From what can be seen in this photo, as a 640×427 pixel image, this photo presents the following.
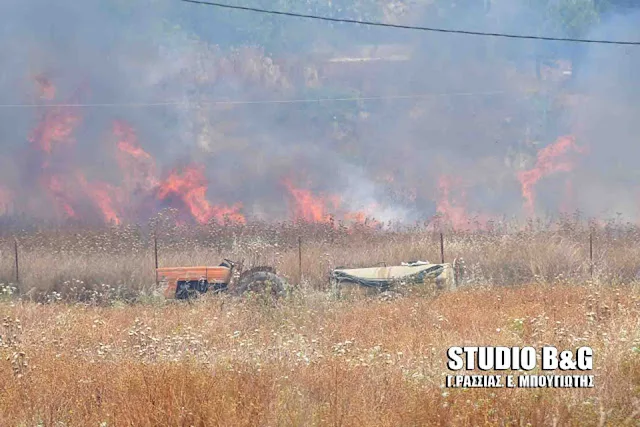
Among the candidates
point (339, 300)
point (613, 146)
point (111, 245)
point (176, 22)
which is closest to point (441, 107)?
point (613, 146)

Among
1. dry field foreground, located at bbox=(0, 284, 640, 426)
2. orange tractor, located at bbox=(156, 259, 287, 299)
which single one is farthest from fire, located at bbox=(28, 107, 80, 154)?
dry field foreground, located at bbox=(0, 284, 640, 426)

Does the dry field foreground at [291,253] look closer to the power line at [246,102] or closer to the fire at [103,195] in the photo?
the fire at [103,195]

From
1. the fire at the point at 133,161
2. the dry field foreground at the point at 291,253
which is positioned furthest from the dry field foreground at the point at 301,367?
the fire at the point at 133,161

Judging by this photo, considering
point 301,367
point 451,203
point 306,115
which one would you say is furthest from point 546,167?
point 301,367

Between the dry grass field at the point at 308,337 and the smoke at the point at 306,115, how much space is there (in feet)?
18.9

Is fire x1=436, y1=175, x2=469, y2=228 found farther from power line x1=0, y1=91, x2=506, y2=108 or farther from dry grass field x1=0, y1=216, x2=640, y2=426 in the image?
power line x1=0, y1=91, x2=506, y2=108

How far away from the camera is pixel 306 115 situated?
38.1 metres

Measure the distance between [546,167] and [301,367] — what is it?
21.7 meters

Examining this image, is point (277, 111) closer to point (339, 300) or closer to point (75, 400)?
point (339, 300)

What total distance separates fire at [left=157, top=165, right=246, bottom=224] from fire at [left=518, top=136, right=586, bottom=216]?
965cm

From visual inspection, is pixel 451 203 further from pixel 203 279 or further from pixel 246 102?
pixel 203 279

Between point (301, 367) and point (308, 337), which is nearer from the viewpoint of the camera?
point (301, 367)

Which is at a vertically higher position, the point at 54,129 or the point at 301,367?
the point at 54,129

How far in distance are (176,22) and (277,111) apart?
7524 mm
